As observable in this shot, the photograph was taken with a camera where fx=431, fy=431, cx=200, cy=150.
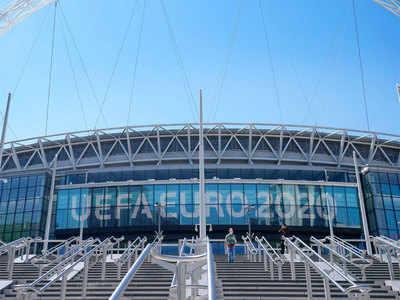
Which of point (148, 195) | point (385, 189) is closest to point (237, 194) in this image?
point (148, 195)

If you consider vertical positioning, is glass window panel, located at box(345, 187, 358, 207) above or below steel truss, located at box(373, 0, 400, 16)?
below

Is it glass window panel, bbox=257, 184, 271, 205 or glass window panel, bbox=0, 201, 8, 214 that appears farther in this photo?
glass window panel, bbox=0, 201, 8, 214

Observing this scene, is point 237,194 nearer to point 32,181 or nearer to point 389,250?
point 32,181

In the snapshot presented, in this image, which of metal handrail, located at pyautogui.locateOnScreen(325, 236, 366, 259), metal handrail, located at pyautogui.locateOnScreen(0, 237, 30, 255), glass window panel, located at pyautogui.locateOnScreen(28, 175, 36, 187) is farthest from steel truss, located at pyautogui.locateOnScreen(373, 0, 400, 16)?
glass window panel, located at pyautogui.locateOnScreen(28, 175, 36, 187)

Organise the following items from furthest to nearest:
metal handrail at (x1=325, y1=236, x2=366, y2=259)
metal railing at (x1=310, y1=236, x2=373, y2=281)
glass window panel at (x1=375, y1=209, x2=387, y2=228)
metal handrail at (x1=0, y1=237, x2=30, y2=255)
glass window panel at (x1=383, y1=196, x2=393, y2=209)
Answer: glass window panel at (x1=383, y1=196, x2=393, y2=209), glass window panel at (x1=375, y1=209, x2=387, y2=228), metal handrail at (x1=325, y1=236, x2=366, y2=259), metal handrail at (x1=0, y1=237, x2=30, y2=255), metal railing at (x1=310, y1=236, x2=373, y2=281)

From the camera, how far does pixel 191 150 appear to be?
5172 cm

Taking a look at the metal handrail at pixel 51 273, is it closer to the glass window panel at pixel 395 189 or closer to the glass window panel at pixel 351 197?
the glass window panel at pixel 395 189

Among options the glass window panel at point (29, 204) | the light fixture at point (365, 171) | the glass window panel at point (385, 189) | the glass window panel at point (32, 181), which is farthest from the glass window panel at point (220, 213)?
the glass window panel at point (32, 181)

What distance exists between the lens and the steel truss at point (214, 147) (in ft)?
165

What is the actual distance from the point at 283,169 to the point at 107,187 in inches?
731

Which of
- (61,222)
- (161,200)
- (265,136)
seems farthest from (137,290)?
(265,136)

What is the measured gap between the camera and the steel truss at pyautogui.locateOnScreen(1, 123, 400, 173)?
50.2 metres

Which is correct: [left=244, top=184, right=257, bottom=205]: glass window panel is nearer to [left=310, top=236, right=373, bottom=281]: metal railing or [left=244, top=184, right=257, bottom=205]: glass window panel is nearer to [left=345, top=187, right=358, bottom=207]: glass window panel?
[left=345, top=187, right=358, bottom=207]: glass window panel

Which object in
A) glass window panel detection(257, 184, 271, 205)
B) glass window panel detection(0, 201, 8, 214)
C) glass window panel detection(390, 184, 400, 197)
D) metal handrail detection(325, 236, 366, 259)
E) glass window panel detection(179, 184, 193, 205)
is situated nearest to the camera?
metal handrail detection(325, 236, 366, 259)
